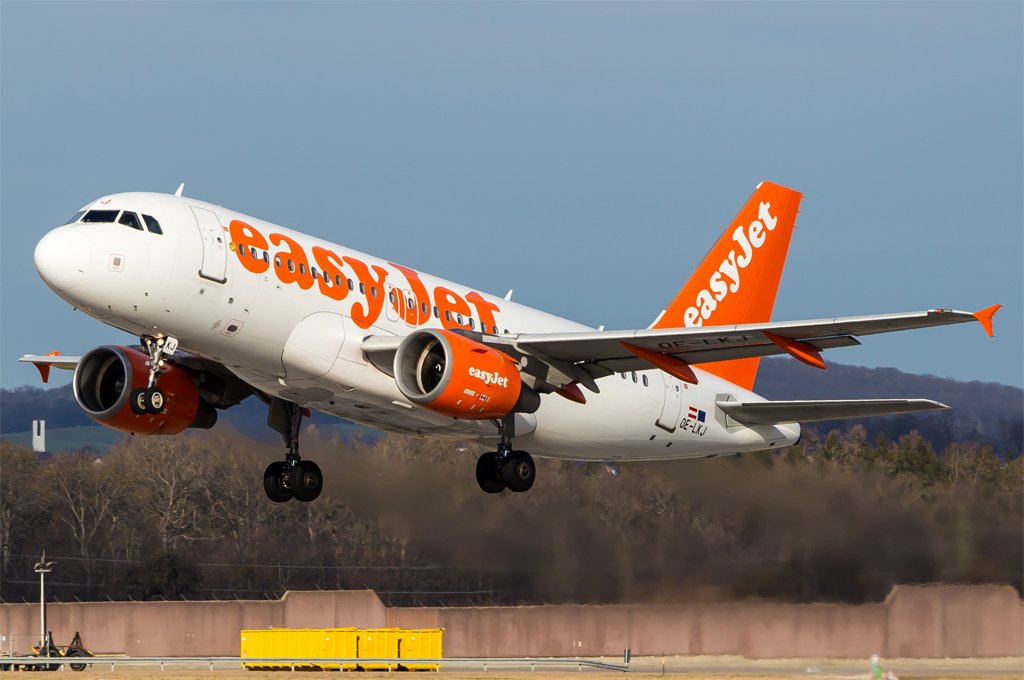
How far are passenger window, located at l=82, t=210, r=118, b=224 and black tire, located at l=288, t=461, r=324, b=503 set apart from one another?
8585mm

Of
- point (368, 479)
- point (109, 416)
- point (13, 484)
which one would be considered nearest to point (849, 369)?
point (13, 484)

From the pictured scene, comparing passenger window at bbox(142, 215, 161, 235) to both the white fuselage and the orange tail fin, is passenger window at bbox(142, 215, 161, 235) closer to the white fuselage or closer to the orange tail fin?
the white fuselage

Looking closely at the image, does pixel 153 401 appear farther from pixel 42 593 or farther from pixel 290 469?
pixel 42 593

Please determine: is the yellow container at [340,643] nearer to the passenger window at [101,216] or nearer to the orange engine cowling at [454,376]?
the orange engine cowling at [454,376]

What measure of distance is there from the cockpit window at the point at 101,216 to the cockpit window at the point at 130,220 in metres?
0.14

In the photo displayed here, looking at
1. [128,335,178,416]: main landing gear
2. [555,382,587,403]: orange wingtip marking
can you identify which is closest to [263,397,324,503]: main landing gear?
[128,335,178,416]: main landing gear

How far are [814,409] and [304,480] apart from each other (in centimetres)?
1144

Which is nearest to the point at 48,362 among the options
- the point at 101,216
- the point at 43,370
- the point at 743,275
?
the point at 43,370

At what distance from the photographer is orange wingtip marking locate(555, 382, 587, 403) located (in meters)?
32.8

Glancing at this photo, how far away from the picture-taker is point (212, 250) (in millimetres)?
28422

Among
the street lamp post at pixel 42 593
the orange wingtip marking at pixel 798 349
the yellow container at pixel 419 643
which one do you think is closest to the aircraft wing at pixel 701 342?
the orange wingtip marking at pixel 798 349

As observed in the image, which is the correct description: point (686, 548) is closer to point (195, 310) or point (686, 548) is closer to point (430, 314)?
point (430, 314)

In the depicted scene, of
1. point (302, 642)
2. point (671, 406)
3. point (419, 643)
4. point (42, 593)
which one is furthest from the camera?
point (42, 593)

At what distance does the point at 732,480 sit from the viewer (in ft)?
132
